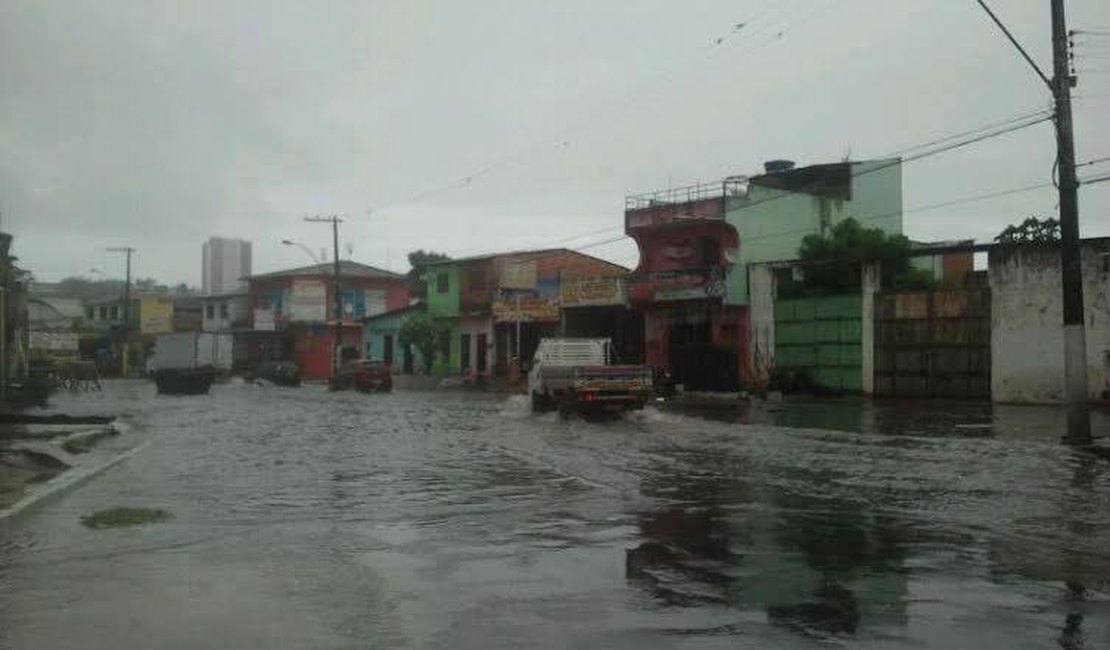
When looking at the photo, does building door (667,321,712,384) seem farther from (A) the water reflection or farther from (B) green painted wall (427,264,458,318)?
(A) the water reflection

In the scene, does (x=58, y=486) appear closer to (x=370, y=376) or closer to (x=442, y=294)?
(x=370, y=376)

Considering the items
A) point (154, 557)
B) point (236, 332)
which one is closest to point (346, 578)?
point (154, 557)

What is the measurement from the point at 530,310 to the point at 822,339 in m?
17.2

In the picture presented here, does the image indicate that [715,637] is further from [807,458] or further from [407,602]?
→ [807,458]

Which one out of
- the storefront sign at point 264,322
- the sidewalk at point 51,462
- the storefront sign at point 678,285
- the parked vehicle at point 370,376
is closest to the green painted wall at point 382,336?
the storefront sign at point 264,322

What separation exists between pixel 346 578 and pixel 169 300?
90.0m

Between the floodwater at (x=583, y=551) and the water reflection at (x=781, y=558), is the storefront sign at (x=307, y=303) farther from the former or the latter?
the water reflection at (x=781, y=558)

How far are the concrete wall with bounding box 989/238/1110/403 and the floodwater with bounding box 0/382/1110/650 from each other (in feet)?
39.2

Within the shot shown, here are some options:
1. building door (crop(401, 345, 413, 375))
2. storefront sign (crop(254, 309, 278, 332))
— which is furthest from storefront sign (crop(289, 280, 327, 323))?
building door (crop(401, 345, 413, 375))

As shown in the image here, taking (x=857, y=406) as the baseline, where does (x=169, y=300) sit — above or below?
above

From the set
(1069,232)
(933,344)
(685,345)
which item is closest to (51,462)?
(1069,232)

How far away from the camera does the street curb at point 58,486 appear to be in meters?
10.9

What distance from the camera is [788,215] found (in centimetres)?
4438

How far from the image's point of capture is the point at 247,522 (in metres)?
10.8
